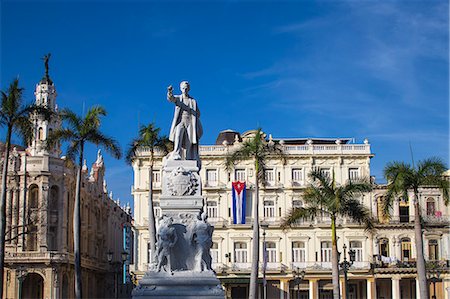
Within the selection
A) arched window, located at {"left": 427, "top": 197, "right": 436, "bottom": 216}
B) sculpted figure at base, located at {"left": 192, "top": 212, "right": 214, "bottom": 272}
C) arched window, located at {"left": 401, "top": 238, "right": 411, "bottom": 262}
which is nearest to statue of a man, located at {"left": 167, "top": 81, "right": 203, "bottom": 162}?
sculpted figure at base, located at {"left": 192, "top": 212, "right": 214, "bottom": 272}

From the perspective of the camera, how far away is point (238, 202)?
60.5 meters

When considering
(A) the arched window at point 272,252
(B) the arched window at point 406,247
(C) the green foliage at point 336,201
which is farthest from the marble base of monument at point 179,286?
(B) the arched window at point 406,247

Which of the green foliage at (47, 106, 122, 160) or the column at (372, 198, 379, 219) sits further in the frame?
the column at (372, 198, 379, 219)

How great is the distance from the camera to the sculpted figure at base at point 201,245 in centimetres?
1873

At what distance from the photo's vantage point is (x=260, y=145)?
4325cm

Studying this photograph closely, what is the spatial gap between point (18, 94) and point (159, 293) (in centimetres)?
1400

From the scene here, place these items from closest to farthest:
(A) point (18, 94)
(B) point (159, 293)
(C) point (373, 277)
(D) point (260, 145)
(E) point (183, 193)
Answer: (B) point (159, 293) < (E) point (183, 193) < (A) point (18, 94) < (D) point (260, 145) < (C) point (373, 277)

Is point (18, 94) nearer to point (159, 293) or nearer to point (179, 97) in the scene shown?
point (179, 97)

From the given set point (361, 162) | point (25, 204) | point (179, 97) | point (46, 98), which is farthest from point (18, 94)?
point (361, 162)

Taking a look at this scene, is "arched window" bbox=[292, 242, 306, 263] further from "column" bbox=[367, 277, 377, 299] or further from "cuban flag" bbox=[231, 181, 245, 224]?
"cuban flag" bbox=[231, 181, 245, 224]

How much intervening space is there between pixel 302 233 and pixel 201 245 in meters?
46.3

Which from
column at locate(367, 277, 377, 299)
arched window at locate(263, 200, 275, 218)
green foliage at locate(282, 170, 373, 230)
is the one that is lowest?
column at locate(367, 277, 377, 299)

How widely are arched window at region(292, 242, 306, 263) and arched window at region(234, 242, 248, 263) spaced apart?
13.8 ft

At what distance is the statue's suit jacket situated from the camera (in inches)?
810
